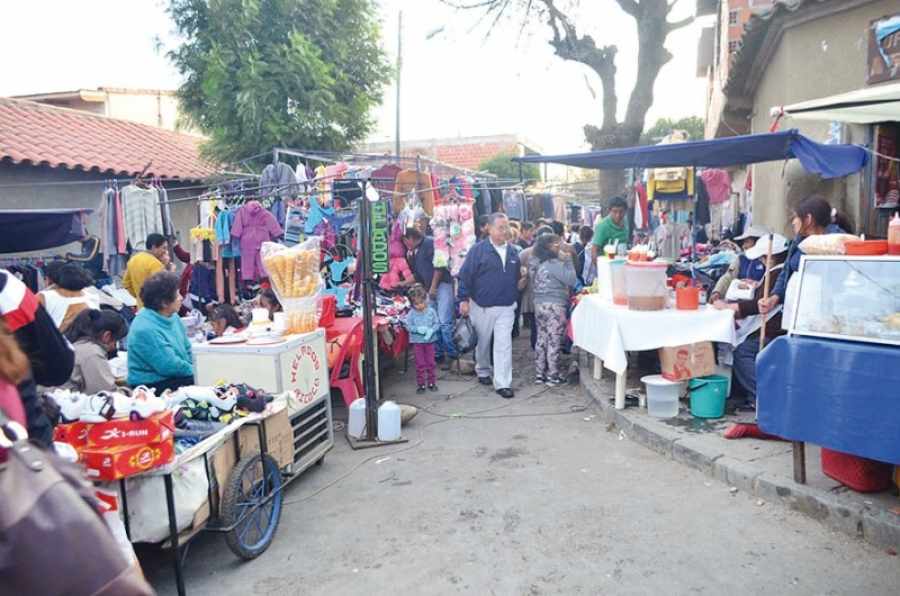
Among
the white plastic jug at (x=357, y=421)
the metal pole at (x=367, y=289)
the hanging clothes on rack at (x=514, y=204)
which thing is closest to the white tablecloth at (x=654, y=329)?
the metal pole at (x=367, y=289)

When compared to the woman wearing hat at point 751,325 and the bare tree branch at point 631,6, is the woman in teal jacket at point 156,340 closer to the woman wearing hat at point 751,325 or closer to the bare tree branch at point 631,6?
the woman wearing hat at point 751,325

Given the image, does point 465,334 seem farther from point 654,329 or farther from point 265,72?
point 265,72

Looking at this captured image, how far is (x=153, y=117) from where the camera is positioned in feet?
82.7

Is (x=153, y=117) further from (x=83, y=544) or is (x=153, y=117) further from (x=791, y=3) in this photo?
(x=83, y=544)

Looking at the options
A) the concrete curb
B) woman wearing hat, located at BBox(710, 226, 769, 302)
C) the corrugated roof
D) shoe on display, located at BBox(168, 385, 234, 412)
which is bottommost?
the concrete curb

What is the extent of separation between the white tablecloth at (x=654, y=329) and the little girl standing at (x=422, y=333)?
6.77ft

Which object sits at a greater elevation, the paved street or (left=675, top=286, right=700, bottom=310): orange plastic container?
(left=675, top=286, right=700, bottom=310): orange plastic container

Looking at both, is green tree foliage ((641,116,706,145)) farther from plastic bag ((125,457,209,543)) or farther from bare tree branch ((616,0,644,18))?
plastic bag ((125,457,209,543))

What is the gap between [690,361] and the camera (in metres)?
6.02

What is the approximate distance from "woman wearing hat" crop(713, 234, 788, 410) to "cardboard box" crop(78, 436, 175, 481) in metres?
4.97

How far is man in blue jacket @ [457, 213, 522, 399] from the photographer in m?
7.82

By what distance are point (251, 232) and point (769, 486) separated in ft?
22.3

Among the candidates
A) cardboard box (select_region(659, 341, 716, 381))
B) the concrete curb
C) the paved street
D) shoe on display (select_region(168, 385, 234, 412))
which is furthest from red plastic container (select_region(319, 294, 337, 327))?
cardboard box (select_region(659, 341, 716, 381))

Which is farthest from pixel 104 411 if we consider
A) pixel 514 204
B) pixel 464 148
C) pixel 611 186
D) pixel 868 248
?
pixel 464 148
